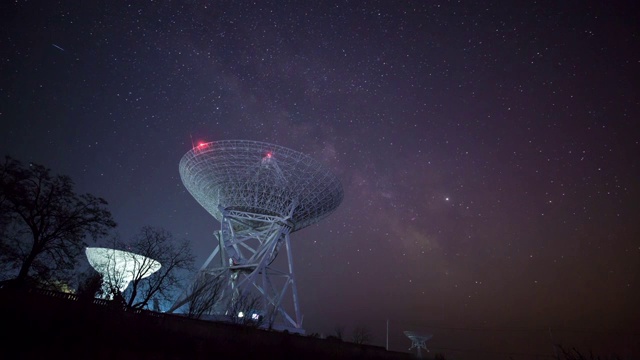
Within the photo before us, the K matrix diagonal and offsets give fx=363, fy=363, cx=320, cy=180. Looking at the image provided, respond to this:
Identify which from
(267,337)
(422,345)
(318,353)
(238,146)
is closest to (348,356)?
(318,353)

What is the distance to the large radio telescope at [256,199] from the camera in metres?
32.4

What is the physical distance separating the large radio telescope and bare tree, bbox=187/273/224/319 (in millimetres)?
540

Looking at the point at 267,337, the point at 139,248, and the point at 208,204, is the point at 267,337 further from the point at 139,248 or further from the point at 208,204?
A: the point at 208,204

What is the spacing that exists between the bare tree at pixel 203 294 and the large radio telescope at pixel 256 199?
54 centimetres

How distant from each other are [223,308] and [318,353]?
11742 mm

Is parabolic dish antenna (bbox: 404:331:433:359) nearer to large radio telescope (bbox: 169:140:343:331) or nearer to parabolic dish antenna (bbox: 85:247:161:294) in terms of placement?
large radio telescope (bbox: 169:140:343:331)

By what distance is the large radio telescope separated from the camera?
106 feet

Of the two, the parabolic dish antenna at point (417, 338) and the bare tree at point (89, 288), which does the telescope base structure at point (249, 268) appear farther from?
the parabolic dish antenna at point (417, 338)

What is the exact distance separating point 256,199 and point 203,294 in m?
9.56

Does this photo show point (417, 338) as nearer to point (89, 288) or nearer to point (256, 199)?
point (256, 199)

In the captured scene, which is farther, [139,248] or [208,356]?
[139,248]

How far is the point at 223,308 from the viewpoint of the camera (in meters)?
32.3

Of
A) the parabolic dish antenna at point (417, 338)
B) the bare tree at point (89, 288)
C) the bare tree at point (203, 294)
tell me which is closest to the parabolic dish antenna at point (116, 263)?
the bare tree at point (89, 288)

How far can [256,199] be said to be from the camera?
1363 inches
